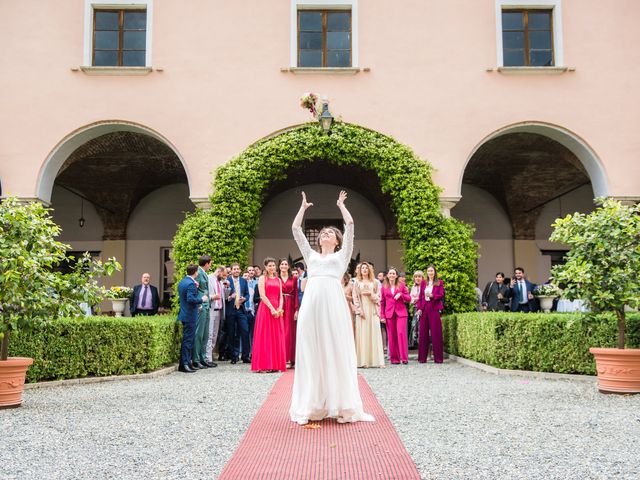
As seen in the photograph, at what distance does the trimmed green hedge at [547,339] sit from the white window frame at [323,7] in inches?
264

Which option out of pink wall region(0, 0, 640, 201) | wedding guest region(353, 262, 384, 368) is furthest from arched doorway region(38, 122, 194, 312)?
wedding guest region(353, 262, 384, 368)

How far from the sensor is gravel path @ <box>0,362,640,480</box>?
14.0ft

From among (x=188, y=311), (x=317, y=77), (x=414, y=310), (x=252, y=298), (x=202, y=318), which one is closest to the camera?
(x=188, y=311)

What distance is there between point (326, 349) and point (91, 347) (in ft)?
15.7

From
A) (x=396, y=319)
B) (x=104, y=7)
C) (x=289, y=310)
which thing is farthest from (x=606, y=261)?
(x=104, y=7)

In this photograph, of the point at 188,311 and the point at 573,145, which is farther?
A: the point at 573,145

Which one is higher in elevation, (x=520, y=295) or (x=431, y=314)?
(x=520, y=295)

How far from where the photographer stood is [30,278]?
6.88m

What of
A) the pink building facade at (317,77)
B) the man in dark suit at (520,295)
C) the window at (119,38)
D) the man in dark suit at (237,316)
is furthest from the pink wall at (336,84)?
the man in dark suit at (237,316)

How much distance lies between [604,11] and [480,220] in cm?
830

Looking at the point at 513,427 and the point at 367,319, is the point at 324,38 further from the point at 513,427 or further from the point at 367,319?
the point at 513,427

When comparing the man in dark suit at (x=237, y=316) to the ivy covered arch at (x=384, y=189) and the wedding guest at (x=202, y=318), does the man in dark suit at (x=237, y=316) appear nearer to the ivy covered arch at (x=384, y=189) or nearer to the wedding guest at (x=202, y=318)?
the wedding guest at (x=202, y=318)

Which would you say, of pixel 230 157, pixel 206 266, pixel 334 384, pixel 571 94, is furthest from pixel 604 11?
pixel 334 384

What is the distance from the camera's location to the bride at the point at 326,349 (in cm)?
562
